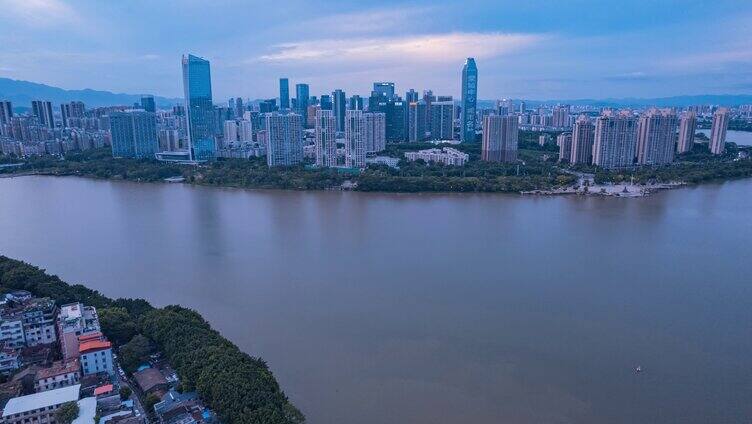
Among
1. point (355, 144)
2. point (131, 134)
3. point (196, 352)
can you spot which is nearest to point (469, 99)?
point (355, 144)

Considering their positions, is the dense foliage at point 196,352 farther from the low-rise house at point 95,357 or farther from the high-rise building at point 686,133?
the high-rise building at point 686,133

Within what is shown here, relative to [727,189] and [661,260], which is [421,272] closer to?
[661,260]

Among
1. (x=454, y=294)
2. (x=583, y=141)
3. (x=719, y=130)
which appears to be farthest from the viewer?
(x=719, y=130)

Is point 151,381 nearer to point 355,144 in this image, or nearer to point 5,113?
point 355,144

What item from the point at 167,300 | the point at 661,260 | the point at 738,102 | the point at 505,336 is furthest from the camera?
the point at 738,102

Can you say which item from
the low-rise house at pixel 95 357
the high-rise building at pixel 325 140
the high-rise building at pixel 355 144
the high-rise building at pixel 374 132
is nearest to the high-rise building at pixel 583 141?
the high-rise building at pixel 374 132

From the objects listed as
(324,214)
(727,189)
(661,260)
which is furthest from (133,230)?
(727,189)

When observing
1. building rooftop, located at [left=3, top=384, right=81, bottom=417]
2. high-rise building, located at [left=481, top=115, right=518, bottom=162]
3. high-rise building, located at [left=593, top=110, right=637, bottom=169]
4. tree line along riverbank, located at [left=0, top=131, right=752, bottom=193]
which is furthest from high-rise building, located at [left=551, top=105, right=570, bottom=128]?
building rooftop, located at [left=3, top=384, right=81, bottom=417]
